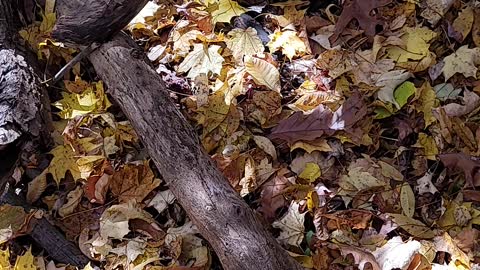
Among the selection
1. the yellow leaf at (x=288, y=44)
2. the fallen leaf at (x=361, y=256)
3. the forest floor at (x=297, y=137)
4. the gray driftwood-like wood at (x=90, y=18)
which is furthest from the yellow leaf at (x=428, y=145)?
the gray driftwood-like wood at (x=90, y=18)

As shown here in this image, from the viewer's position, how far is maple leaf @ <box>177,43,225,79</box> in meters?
2.52

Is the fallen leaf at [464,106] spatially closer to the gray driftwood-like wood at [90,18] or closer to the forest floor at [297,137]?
the forest floor at [297,137]

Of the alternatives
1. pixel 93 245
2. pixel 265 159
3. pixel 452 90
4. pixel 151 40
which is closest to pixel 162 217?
pixel 93 245

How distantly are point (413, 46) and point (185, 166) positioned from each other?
1.05 meters

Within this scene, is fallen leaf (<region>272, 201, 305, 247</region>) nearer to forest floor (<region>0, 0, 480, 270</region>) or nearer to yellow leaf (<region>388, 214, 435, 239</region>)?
forest floor (<region>0, 0, 480, 270</region>)

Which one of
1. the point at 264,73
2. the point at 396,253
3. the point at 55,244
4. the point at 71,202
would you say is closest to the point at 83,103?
the point at 71,202

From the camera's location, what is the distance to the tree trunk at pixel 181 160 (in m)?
1.87

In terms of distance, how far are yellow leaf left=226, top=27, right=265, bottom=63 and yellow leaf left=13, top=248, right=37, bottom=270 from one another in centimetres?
105

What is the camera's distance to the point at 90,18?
7.11 ft

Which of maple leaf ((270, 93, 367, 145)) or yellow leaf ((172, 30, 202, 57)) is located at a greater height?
yellow leaf ((172, 30, 202, 57))

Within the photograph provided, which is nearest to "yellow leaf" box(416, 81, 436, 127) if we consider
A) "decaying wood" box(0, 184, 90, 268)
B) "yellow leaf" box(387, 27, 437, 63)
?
"yellow leaf" box(387, 27, 437, 63)

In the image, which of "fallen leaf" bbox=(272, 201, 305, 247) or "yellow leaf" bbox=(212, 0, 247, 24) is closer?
"fallen leaf" bbox=(272, 201, 305, 247)

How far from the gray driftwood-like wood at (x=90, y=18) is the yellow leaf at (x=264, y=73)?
1.57 ft

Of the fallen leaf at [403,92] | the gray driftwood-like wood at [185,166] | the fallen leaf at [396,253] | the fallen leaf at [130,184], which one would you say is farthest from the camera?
the fallen leaf at [403,92]
